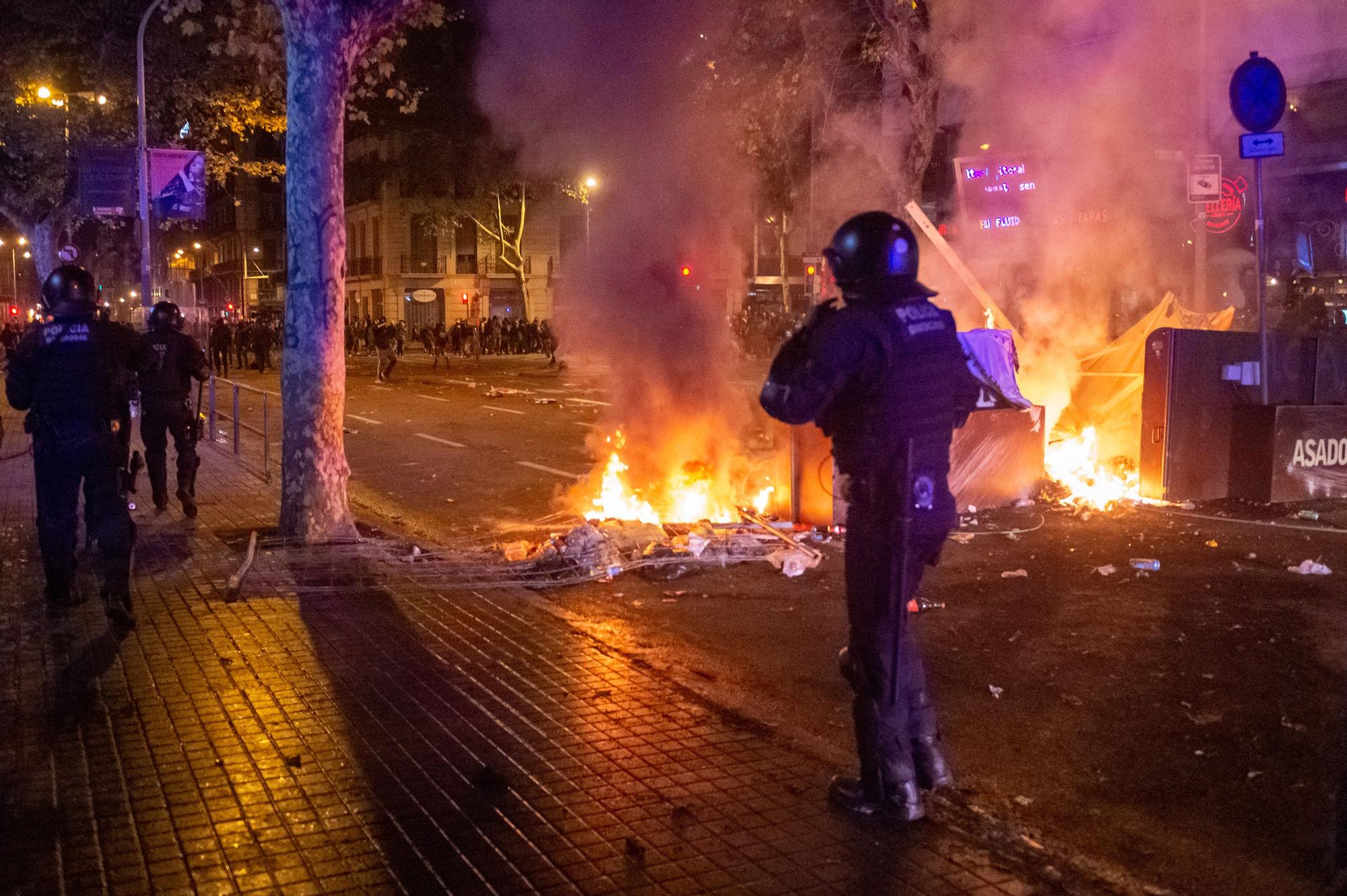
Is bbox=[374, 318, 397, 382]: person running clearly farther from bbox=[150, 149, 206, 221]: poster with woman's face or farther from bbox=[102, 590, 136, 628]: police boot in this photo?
bbox=[102, 590, 136, 628]: police boot

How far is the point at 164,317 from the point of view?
9.62 meters

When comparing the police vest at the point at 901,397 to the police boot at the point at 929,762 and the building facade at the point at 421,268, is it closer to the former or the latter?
the police boot at the point at 929,762

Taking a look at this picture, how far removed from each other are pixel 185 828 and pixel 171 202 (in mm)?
16812

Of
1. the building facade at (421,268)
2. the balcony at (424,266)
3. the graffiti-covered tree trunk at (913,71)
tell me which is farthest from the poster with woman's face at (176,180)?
the balcony at (424,266)

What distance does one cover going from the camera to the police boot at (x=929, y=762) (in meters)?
4.10

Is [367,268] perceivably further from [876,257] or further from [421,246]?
[876,257]

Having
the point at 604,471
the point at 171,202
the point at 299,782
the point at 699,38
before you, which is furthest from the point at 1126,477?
the point at 171,202

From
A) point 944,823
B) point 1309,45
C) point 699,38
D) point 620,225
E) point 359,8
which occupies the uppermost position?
point 1309,45

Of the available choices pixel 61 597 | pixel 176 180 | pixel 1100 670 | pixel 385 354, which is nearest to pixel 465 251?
pixel 385 354

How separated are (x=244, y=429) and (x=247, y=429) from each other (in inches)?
41.8

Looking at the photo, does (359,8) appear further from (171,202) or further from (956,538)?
(171,202)

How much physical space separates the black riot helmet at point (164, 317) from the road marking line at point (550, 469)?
445 cm

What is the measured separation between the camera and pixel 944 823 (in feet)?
13.1

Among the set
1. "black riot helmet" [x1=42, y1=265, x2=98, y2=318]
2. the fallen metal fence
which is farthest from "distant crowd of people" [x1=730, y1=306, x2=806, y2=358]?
"black riot helmet" [x1=42, y1=265, x2=98, y2=318]
